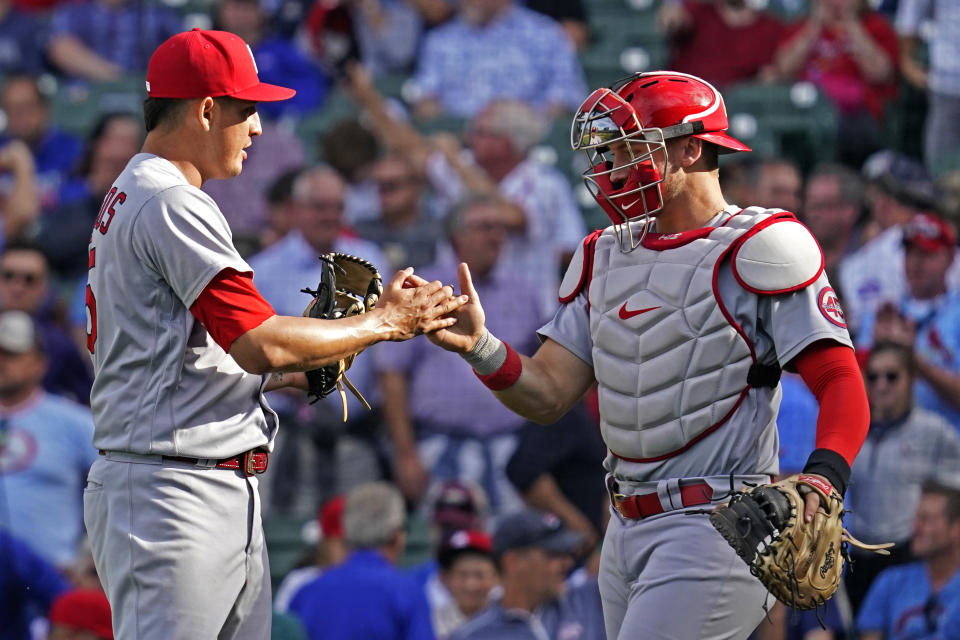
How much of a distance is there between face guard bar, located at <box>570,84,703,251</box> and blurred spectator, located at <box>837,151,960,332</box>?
3.89 metres

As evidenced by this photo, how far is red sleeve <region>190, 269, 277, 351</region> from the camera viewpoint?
2.98 metres

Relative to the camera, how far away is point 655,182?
3410mm

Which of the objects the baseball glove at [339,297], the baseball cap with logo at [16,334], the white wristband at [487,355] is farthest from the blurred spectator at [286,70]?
the white wristband at [487,355]

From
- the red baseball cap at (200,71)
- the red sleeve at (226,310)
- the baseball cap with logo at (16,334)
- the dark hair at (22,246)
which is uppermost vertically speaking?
the red baseball cap at (200,71)

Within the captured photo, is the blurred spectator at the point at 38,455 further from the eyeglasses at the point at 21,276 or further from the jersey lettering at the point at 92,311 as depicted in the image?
the jersey lettering at the point at 92,311

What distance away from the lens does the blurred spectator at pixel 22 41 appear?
886 cm

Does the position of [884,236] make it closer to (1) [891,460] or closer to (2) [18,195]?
(1) [891,460]

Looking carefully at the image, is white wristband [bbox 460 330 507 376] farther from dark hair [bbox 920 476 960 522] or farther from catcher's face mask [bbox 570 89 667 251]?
dark hair [bbox 920 476 960 522]

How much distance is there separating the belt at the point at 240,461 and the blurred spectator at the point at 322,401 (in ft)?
11.8

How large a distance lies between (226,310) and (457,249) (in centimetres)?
454

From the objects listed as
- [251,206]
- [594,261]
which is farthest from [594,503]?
[594,261]

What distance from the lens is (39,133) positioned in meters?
8.45

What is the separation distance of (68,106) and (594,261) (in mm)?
5975

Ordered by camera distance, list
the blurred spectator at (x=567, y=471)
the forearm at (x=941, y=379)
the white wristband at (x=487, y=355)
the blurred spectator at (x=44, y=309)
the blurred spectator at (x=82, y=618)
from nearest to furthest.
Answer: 1. the white wristband at (x=487, y=355)
2. the blurred spectator at (x=82, y=618)
3. the blurred spectator at (x=567, y=471)
4. the forearm at (x=941, y=379)
5. the blurred spectator at (x=44, y=309)
